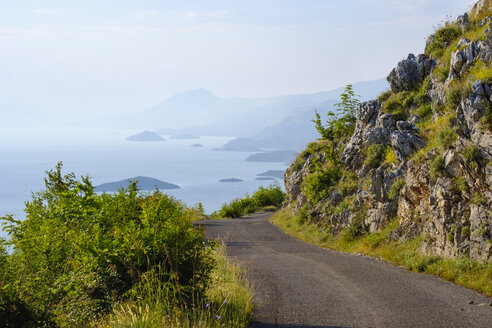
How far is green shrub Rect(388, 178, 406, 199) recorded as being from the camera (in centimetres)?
1762

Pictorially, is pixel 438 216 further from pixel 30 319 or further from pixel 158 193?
pixel 30 319

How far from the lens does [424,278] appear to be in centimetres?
1243

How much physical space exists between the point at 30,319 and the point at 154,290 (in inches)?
90.5

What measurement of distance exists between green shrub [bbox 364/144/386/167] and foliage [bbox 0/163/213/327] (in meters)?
14.1

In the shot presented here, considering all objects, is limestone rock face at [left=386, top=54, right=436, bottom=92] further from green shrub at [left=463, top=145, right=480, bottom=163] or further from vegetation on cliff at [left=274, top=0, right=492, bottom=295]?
green shrub at [left=463, top=145, right=480, bottom=163]

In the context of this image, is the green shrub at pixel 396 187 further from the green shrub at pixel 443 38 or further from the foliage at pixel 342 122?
the foliage at pixel 342 122

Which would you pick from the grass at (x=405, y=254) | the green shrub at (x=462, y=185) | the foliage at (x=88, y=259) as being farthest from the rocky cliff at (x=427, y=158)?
the foliage at (x=88, y=259)

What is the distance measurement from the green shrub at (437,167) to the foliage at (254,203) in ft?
96.9

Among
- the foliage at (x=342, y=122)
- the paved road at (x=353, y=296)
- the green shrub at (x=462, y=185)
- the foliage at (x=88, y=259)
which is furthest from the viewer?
the foliage at (x=342, y=122)

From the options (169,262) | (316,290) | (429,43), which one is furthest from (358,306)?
(429,43)

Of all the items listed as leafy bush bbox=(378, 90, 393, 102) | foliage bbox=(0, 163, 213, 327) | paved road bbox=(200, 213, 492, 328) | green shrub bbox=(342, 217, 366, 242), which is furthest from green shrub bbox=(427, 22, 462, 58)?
foliage bbox=(0, 163, 213, 327)

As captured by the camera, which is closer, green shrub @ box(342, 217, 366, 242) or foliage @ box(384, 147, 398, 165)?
foliage @ box(384, 147, 398, 165)

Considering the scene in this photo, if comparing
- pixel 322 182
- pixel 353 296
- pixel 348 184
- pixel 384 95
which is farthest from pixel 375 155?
pixel 353 296

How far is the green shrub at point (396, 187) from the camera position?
17625 millimetres
